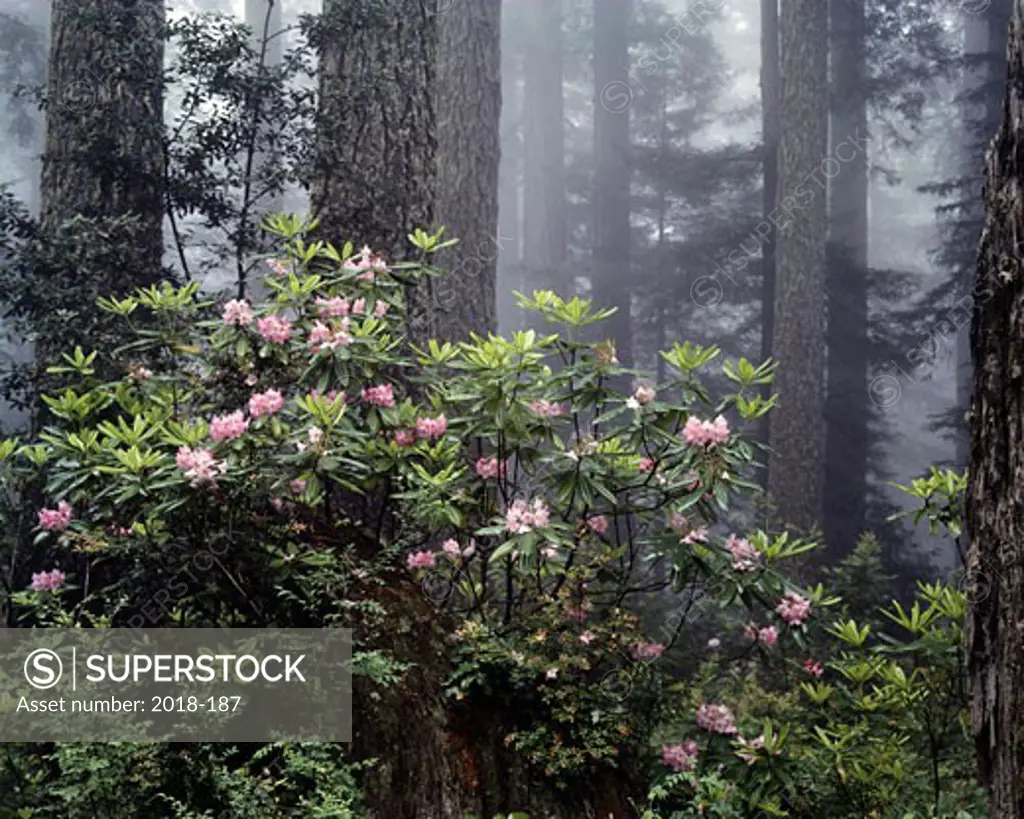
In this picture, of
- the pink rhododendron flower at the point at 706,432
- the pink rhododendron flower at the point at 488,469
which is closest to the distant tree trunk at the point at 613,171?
the pink rhododendron flower at the point at 488,469

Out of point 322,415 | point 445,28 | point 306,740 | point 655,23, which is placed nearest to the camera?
point 306,740

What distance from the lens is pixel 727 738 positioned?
171 inches

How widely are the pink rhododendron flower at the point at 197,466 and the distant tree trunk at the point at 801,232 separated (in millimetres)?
10050

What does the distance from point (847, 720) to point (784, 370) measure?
7393mm

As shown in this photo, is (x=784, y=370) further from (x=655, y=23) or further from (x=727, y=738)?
(x=655, y=23)

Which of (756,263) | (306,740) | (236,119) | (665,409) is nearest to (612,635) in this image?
(665,409)

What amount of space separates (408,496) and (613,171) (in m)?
17.9

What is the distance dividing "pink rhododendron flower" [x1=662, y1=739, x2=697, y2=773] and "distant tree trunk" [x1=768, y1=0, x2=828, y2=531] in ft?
29.3

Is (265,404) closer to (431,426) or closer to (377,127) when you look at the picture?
(431,426)

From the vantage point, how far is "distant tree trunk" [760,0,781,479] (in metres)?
15.3

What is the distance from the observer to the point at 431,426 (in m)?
4.46

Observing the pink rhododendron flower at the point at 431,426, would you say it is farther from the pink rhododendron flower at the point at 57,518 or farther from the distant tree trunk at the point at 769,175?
the distant tree trunk at the point at 769,175

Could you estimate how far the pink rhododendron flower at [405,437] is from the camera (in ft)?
14.8

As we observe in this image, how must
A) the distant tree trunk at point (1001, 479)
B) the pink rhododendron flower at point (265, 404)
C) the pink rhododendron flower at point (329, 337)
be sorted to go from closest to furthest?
the distant tree trunk at point (1001, 479), the pink rhododendron flower at point (265, 404), the pink rhododendron flower at point (329, 337)
